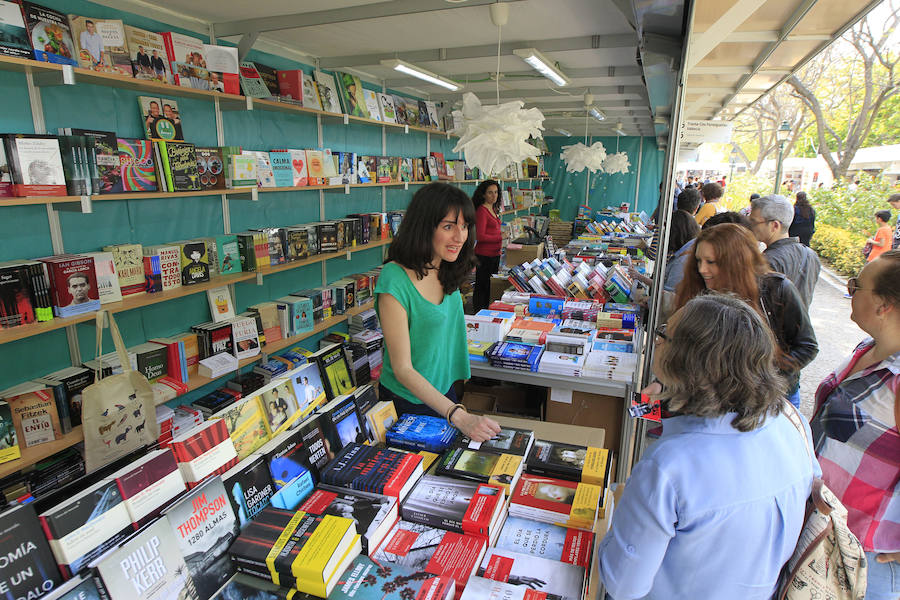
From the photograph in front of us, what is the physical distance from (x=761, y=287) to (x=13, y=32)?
3.90 m

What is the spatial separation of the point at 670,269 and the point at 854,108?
639 inches

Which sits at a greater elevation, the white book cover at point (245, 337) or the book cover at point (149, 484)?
the book cover at point (149, 484)

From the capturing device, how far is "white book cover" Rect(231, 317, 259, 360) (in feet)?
12.5

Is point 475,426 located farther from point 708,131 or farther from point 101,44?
point 708,131

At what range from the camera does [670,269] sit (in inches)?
154

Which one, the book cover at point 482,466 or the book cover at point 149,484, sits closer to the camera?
the book cover at point 149,484

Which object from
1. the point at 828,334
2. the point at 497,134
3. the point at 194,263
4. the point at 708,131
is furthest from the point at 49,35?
the point at 708,131

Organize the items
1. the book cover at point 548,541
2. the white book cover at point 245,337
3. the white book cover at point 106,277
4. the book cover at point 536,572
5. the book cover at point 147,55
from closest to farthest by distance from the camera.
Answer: the book cover at point 536,572 < the book cover at point 548,541 < the white book cover at point 106,277 < the book cover at point 147,55 < the white book cover at point 245,337

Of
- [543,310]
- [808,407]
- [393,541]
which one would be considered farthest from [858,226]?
[393,541]

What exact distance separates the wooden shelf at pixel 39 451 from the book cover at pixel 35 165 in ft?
4.21

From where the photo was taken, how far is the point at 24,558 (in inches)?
36.6

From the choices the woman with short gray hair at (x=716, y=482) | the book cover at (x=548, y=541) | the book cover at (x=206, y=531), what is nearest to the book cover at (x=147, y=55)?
the book cover at (x=206, y=531)

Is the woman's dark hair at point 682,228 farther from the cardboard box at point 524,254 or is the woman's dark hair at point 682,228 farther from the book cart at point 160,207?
the book cart at point 160,207

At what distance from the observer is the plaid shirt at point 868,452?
62.0 inches
